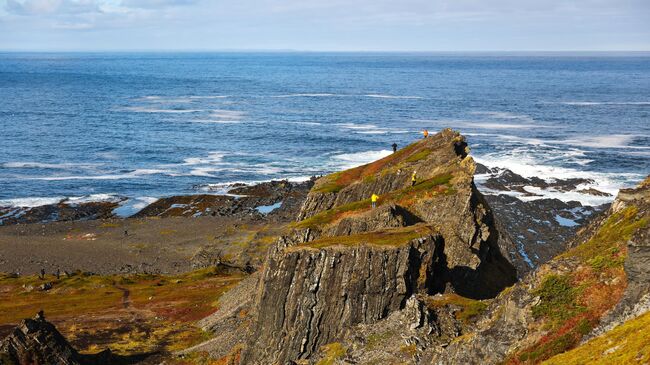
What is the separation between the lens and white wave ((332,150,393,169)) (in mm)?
138000

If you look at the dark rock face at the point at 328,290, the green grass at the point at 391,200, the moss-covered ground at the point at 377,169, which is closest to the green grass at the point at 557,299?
the dark rock face at the point at 328,290

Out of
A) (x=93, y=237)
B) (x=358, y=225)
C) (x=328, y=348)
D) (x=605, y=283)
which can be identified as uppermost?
(x=605, y=283)

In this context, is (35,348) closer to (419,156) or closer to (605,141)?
(419,156)

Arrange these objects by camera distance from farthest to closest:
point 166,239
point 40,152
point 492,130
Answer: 1. point 492,130
2. point 40,152
3. point 166,239

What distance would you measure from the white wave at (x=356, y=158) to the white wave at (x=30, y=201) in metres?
54.6

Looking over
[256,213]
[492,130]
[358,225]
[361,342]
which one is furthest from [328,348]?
[492,130]

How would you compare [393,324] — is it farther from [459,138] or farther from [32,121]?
[32,121]

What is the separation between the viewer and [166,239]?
95625mm

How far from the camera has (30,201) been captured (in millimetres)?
115062

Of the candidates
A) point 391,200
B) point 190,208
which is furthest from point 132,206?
point 391,200

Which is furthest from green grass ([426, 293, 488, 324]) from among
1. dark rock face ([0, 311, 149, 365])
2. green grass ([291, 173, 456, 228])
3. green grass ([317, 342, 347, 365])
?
dark rock face ([0, 311, 149, 365])

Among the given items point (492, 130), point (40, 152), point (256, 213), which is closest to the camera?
point (256, 213)

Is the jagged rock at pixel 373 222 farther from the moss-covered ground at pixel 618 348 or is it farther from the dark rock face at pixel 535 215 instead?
the moss-covered ground at pixel 618 348

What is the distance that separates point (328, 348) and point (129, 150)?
132 metres
